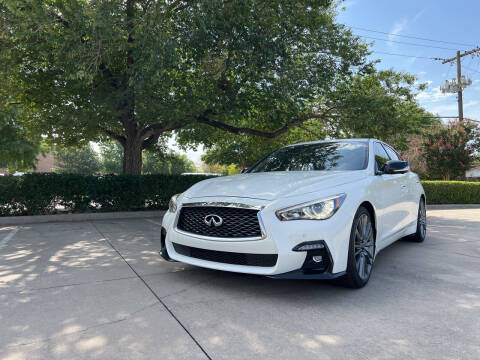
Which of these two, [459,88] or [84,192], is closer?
[84,192]

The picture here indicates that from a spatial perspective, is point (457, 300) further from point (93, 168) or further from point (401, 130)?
point (93, 168)

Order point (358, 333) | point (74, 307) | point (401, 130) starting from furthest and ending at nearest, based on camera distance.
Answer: point (401, 130)
point (74, 307)
point (358, 333)

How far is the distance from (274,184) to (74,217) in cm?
812

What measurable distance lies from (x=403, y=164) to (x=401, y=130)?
9.46 meters

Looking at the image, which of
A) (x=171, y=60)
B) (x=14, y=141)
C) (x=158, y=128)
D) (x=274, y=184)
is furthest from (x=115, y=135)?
(x=274, y=184)

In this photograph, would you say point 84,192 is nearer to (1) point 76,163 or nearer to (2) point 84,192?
(2) point 84,192

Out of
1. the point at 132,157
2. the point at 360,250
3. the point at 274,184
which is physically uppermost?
the point at 132,157

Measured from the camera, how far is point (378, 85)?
46.1ft

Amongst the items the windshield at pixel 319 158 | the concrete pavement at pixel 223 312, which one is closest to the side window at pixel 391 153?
the windshield at pixel 319 158

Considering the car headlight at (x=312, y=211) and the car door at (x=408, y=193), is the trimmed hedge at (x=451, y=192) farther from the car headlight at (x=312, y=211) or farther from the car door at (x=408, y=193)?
the car headlight at (x=312, y=211)

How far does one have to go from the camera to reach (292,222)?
3.27m

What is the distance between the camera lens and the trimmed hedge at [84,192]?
9820mm

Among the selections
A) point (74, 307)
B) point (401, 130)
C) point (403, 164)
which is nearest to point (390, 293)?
point (403, 164)

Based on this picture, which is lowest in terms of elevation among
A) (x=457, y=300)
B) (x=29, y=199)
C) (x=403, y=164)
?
(x=457, y=300)
